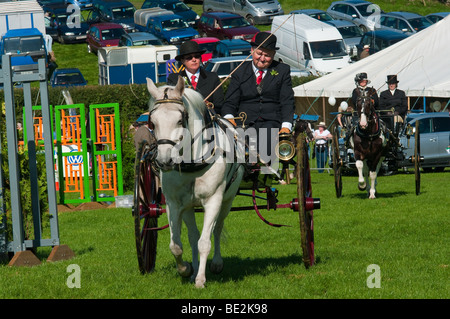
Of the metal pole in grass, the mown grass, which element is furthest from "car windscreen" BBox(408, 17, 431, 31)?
the metal pole in grass

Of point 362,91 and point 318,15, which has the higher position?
point 362,91

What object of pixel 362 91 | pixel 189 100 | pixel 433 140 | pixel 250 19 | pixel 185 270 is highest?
pixel 189 100

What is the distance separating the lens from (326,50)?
36.2 m

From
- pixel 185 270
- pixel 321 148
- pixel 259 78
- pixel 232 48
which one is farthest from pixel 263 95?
pixel 232 48

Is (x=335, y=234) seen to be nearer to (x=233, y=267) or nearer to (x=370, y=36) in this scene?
(x=233, y=267)

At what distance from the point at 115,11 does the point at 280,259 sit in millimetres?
41654

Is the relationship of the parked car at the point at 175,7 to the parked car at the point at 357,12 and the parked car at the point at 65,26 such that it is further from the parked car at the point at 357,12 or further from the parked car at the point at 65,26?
the parked car at the point at 357,12

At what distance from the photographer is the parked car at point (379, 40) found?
35.5 m

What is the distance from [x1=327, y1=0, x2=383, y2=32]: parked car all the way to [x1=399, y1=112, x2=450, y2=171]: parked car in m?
20.2

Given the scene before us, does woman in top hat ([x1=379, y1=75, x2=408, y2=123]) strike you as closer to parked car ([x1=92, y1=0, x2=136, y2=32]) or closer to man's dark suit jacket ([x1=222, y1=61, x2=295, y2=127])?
man's dark suit jacket ([x1=222, y1=61, x2=295, y2=127])

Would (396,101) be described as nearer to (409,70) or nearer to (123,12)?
(409,70)

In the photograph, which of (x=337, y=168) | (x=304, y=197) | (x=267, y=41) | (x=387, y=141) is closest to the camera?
(x=304, y=197)

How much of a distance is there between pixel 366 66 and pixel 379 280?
20.3m

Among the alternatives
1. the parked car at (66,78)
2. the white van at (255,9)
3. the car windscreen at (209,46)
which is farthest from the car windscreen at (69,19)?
the parked car at (66,78)
